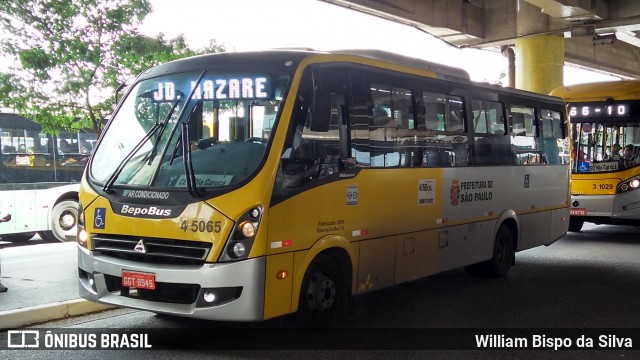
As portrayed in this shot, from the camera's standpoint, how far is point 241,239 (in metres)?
5.21

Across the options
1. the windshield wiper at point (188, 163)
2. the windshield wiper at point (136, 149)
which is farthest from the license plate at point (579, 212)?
the windshield wiper at point (188, 163)

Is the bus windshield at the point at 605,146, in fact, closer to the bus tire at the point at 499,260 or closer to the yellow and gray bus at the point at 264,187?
the bus tire at the point at 499,260

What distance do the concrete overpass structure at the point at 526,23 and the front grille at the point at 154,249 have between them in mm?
12669

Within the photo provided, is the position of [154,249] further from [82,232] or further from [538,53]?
[538,53]

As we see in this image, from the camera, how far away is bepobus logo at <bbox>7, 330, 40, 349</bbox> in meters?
5.74

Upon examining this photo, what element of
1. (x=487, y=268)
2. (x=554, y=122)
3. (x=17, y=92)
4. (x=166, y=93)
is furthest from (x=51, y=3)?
(x=554, y=122)

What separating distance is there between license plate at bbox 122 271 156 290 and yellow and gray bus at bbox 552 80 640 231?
37.9 feet

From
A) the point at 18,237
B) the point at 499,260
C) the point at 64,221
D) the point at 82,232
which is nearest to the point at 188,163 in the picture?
the point at 82,232

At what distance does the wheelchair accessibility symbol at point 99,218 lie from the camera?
5.72 meters

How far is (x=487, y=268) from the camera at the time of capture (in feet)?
30.8

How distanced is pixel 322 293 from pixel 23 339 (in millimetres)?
2885

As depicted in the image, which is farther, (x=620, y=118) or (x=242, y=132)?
(x=620, y=118)

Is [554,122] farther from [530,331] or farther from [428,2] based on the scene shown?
[428,2]

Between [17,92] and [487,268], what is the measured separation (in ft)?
25.7
